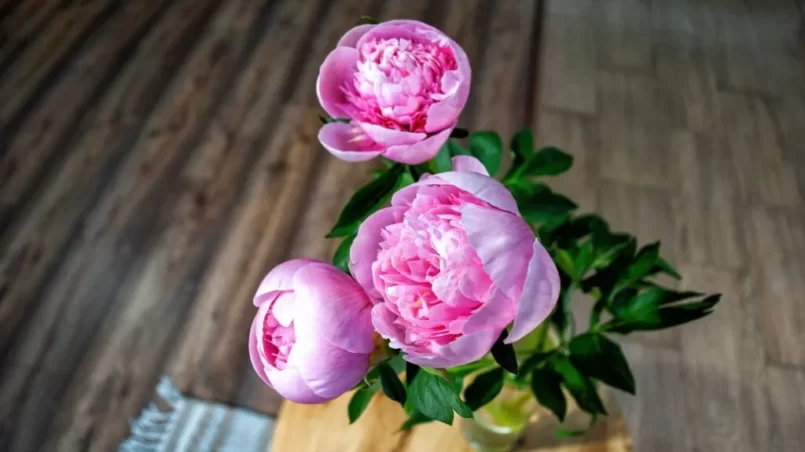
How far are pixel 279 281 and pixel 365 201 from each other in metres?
0.11

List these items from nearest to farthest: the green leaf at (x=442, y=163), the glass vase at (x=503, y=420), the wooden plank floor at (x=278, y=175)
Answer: the green leaf at (x=442, y=163) < the glass vase at (x=503, y=420) < the wooden plank floor at (x=278, y=175)

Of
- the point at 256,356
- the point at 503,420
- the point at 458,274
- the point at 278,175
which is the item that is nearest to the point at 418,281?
the point at 458,274

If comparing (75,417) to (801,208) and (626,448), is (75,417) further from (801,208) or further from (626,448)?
(801,208)

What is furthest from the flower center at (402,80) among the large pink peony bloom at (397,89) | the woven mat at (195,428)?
the woven mat at (195,428)

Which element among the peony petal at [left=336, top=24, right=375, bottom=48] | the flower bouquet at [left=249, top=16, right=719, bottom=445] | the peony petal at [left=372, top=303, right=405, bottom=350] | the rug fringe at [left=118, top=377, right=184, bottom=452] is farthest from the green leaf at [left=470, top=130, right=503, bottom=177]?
the rug fringe at [left=118, top=377, right=184, bottom=452]

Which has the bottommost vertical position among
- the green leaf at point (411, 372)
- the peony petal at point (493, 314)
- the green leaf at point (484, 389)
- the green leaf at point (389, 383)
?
the green leaf at point (484, 389)

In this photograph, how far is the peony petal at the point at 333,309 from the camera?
401 millimetres

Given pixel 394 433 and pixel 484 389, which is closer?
pixel 484 389

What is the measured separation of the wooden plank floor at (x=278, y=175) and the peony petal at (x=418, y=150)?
3.38ft

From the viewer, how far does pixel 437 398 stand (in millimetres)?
439

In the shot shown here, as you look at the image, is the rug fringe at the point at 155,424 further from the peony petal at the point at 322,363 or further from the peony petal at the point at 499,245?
the peony petal at the point at 499,245

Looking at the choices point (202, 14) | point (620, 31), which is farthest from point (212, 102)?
point (620, 31)

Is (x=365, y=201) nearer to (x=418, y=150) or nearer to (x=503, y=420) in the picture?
(x=418, y=150)

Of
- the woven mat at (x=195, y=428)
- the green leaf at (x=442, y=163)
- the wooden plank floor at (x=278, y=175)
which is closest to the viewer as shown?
A: the green leaf at (x=442, y=163)
